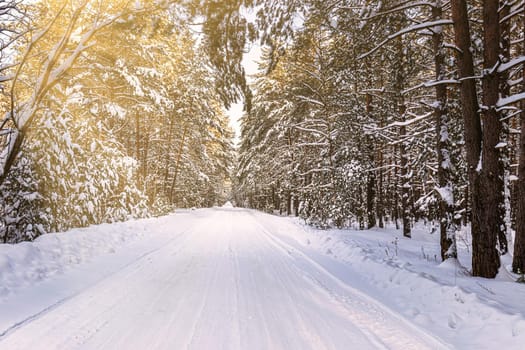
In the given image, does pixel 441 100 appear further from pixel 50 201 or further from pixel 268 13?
pixel 50 201

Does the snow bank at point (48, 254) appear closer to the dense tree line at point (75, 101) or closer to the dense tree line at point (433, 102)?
the dense tree line at point (75, 101)

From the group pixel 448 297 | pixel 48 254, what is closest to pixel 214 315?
pixel 448 297

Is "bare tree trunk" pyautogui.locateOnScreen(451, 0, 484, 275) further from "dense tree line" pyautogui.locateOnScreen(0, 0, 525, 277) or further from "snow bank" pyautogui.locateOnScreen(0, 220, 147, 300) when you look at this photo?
"snow bank" pyautogui.locateOnScreen(0, 220, 147, 300)

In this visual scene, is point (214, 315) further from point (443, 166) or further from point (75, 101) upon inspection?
point (75, 101)

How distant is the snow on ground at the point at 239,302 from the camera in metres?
3.12

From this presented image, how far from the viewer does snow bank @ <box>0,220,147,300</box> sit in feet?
15.1

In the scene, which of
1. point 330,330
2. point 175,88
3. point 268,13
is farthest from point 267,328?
point 175,88

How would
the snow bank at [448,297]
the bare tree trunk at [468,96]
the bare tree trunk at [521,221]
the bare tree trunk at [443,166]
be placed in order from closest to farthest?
the snow bank at [448,297]
the bare tree trunk at [521,221]
the bare tree trunk at [468,96]
the bare tree trunk at [443,166]

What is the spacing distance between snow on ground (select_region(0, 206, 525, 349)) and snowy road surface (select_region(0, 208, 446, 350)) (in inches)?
0.7

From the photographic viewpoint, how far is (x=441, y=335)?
3.38m

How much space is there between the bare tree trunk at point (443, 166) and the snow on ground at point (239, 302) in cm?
77

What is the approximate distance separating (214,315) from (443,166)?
6.43 metres

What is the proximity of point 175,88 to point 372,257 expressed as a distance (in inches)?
755

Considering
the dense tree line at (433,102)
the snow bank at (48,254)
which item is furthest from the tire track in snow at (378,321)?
the snow bank at (48,254)
